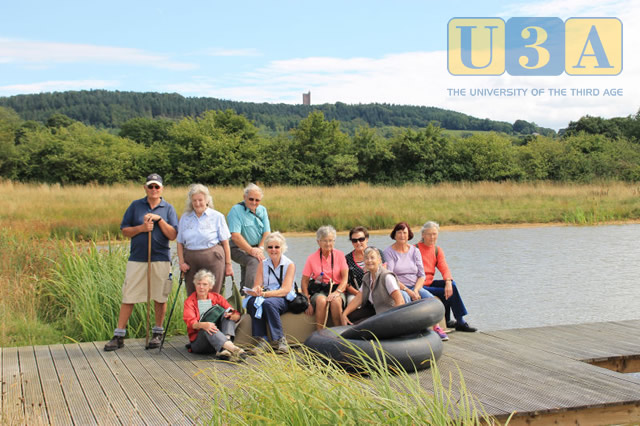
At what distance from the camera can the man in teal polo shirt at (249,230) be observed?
21.1 ft

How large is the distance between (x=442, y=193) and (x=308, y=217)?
23.0 ft

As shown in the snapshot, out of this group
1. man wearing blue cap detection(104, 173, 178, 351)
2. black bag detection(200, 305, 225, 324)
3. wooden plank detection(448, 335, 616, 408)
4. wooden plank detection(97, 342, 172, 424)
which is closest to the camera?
wooden plank detection(97, 342, 172, 424)

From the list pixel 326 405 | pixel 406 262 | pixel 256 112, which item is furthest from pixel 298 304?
pixel 256 112

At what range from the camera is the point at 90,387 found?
4781mm

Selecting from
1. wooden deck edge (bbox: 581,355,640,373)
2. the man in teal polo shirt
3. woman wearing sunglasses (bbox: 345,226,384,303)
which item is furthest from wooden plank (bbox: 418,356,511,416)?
the man in teal polo shirt

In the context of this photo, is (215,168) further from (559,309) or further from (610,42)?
(559,309)

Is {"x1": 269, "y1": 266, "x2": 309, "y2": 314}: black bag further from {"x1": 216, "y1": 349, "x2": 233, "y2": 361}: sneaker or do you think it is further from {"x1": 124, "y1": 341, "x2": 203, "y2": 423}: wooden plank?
{"x1": 124, "y1": 341, "x2": 203, "y2": 423}: wooden plank

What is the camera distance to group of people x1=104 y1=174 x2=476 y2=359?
576 centimetres

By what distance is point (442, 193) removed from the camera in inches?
1025

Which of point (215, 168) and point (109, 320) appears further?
point (215, 168)

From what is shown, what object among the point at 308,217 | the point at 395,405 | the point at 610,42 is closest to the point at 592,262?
the point at 610,42

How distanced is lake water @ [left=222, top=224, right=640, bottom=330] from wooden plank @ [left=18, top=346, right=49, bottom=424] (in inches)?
205

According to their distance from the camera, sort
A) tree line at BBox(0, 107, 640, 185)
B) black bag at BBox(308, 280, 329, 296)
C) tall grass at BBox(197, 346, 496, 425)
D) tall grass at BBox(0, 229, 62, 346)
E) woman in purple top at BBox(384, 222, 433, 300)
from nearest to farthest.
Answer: tall grass at BBox(197, 346, 496, 425) < black bag at BBox(308, 280, 329, 296) < woman in purple top at BBox(384, 222, 433, 300) < tall grass at BBox(0, 229, 62, 346) < tree line at BBox(0, 107, 640, 185)

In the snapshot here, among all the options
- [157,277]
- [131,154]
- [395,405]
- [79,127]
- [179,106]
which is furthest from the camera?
[179,106]
